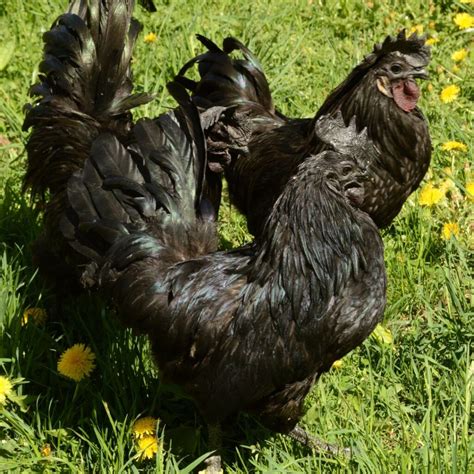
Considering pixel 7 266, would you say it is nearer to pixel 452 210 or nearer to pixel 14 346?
pixel 14 346

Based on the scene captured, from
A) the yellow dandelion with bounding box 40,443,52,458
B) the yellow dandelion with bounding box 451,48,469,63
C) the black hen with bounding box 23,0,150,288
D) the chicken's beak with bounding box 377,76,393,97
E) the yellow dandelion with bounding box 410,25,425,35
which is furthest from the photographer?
the yellow dandelion with bounding box 410,25,425,35

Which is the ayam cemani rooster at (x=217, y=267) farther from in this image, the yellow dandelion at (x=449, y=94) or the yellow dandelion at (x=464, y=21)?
the yellow dandelion at (x=464, y=21)

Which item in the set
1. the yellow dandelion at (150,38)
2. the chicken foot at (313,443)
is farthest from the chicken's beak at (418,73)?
the yellow dandelion at (150,38)

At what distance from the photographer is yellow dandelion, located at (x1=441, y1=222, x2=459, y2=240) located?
4759 millimetres

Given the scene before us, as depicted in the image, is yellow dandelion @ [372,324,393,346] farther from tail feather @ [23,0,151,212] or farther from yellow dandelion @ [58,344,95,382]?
tail feather @ [23,0,151,212]

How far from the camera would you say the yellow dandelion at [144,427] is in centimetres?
379

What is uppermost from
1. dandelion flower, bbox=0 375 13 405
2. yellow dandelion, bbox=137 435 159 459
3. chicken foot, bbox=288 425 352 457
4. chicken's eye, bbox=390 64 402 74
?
chicken's eye, bbox=390 64 402 74

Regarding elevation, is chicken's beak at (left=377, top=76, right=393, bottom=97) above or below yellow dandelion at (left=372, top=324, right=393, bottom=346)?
above

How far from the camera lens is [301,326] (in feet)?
11.0

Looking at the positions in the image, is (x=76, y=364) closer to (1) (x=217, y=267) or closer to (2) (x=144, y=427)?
(2) (x=144, y=427)

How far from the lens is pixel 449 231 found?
15.6 feet

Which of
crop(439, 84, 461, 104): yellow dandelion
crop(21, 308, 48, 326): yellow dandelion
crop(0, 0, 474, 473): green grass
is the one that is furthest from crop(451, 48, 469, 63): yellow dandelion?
crop(21, 308, 48, 326): yellow dandelion

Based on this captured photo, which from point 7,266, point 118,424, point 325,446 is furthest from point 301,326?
point 7,266

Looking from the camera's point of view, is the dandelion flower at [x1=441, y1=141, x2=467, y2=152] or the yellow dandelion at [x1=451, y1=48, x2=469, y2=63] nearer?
the dandelion flower at [x1=441, y1=141, x2=467, y2=152]
